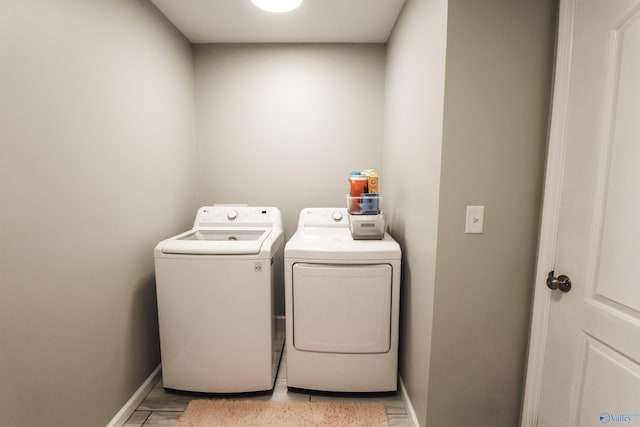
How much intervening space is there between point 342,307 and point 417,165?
→ 0.87 m

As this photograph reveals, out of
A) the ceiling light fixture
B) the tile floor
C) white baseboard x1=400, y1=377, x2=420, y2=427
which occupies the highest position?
the ceiling light fixture

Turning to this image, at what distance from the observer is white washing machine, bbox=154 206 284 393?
62.4 inches

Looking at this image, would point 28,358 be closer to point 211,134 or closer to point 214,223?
point 214,223

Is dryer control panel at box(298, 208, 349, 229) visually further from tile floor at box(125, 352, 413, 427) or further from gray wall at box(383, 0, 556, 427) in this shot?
tile floor at box(125, 352, 413, 427)

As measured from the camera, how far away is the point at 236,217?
2.14 m

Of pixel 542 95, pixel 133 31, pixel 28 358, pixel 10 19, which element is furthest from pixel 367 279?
pixel 133 31

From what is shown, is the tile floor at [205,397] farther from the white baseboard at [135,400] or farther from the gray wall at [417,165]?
the gray wall at [417,165]

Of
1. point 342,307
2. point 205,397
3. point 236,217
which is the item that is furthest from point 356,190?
point 205,397

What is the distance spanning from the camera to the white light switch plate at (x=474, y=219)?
1203 millimetres

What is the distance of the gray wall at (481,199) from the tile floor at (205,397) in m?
0.25

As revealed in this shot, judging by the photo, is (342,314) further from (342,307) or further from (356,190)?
(356,190)

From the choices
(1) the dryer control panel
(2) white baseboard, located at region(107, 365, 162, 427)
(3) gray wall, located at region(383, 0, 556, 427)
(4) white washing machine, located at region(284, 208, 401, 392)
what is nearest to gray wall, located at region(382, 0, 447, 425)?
(3) gray wall, located at region(383, 0, 556, 427)

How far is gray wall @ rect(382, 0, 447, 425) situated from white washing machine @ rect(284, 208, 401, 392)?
0.41 ft

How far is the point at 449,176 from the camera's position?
3.90 ft
